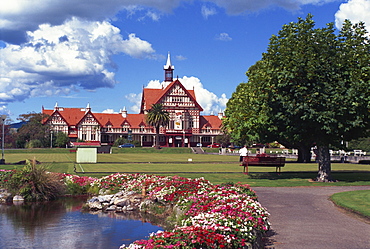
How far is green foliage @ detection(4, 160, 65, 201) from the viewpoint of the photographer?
1845 cm

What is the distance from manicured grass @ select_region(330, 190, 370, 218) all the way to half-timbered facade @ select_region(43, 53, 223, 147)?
323 feet

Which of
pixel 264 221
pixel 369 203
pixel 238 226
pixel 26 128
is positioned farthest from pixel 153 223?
pixel 26 128

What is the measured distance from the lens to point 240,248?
8.39m

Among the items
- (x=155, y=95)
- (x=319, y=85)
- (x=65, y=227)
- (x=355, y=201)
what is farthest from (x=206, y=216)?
(x=155, y=95)

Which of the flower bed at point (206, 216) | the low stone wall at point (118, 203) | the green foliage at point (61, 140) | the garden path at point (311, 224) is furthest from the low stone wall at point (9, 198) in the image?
the green foliage at point (61, 140)

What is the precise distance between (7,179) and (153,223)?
8.73 m

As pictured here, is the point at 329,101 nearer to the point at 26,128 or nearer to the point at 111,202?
the point at 111,202

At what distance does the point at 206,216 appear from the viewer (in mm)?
9750

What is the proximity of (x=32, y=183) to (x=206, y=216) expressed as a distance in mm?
11279

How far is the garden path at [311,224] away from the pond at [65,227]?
3.72m

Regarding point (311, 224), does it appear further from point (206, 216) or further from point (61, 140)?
point (61, 140)

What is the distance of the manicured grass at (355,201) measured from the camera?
46.0ft

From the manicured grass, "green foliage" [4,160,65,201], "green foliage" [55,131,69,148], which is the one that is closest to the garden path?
the manicured grass

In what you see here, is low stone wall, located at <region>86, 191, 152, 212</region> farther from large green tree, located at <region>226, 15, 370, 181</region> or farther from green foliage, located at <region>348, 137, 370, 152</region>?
green foliage, located at <region>348, 137, 370, 152</region>
